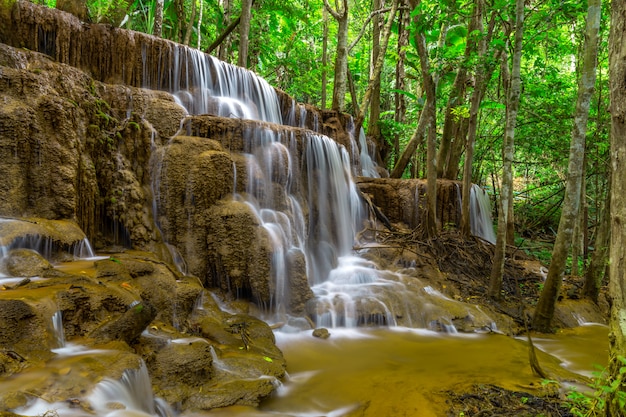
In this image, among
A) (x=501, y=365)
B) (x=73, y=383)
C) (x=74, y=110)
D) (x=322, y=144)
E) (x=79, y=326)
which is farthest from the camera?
(x=322, y=144)

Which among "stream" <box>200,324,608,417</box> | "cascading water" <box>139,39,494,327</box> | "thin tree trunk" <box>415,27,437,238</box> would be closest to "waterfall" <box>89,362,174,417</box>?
"stream" <box>200,324,608,417</box>

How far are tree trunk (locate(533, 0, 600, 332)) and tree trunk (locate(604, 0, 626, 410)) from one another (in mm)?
3491

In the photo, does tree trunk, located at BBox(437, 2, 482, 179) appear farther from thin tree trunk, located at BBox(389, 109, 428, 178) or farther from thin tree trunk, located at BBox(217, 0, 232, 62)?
thin tree trunk, located at BBox(217, 0, 232, 62)

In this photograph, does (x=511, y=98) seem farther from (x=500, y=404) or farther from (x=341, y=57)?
(x=341, y=57)

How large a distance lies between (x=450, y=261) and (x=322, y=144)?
4.42 meters

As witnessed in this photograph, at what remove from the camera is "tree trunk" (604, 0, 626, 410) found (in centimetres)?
302

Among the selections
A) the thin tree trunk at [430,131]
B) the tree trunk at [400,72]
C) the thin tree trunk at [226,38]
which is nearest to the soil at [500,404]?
the thin tree trunk at [430,131]

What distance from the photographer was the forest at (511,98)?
6.01m

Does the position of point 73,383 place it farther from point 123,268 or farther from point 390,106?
point 390,106

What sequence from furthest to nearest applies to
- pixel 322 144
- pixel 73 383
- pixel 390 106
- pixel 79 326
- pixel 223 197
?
pixel 390 106
pixel 322 144
pixel 223 197
pixel 79 326
pixel 73 383

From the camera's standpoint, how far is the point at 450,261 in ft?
33.6

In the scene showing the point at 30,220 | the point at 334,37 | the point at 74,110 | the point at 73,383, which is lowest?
the point at 73,383

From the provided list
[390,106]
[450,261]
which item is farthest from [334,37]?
[450,261]

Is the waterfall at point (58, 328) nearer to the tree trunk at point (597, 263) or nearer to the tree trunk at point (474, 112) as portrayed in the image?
the tree trunk at point (474, 112)
